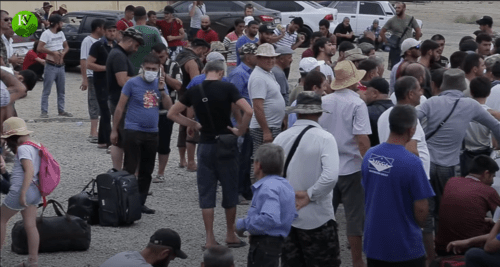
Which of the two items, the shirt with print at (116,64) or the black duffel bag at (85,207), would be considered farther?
the shirt with print at (116,64)

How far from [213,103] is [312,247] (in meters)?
2.02

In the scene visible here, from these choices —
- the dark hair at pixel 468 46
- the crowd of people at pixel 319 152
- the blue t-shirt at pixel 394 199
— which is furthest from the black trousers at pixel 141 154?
the dark hair at pixel 468 46

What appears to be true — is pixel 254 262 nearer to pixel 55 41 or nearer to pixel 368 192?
pixel 368 192

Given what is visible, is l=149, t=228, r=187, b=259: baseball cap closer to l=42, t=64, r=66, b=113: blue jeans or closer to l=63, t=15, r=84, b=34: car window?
l=42, t=64, r=66, b=113: blue jeans

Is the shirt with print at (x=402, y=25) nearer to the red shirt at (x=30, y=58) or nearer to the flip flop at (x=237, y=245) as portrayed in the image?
the red shirt at (x=30, y=58)

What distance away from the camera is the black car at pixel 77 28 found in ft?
66.1

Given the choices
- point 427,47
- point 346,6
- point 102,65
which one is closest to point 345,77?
point 427,47

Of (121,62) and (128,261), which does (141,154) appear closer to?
(121,62)

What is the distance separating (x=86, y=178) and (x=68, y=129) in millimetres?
3589

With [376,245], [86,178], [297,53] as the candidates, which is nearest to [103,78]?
[86,178]

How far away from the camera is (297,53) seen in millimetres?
24094

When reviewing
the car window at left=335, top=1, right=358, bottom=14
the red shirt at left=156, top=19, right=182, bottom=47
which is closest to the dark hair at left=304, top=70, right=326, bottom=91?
the red shirt at left=156, top=19, right=182, bottom=47

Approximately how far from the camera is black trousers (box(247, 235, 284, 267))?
207 inches
